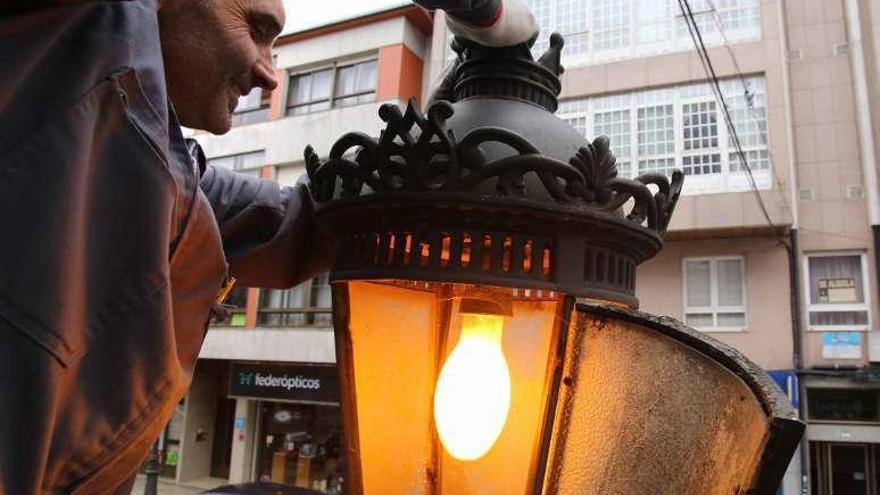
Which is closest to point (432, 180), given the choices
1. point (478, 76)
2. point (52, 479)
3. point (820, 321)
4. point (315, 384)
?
point (478, 76)

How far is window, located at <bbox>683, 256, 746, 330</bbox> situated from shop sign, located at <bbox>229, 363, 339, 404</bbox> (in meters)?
6.99

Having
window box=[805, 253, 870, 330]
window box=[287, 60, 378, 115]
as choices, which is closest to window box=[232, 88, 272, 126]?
window box=[287, 60, 378, 115]

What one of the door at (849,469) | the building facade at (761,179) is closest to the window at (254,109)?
the building facade at (761,179)

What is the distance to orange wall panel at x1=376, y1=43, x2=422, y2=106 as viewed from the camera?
13492 mm

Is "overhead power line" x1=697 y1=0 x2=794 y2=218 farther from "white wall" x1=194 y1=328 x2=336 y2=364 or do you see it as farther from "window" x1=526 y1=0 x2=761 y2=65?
"white wall" x1=194 y1=328 x2=336 y2=364

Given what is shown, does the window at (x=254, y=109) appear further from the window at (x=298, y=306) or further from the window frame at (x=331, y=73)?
the window at (x=298, y=306)

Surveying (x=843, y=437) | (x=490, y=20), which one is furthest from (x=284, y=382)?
(x=490, y=20)

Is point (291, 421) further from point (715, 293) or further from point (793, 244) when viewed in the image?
point (793, 244)

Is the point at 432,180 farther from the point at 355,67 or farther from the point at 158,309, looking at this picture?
the point at 355,67

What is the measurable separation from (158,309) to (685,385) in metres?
0.81

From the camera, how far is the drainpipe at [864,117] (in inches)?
400

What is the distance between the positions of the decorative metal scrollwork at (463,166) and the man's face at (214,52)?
24cm

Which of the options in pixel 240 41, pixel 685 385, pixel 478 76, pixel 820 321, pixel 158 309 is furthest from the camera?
pixel 820 321

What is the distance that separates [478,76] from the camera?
1285 millimetres
